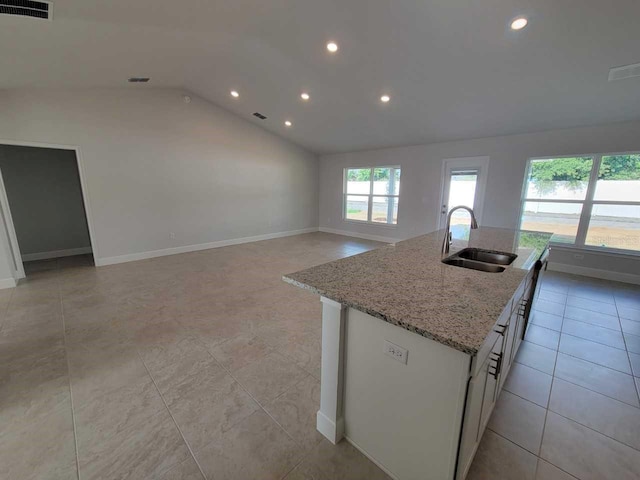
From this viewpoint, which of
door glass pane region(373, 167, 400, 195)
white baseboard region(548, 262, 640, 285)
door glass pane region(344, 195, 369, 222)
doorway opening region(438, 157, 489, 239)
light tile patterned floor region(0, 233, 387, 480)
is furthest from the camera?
door glass pane region(344, 195, 369, 222)

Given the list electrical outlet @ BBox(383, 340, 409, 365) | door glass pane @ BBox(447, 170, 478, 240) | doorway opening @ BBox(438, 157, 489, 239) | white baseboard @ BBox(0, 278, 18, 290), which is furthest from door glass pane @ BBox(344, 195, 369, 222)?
white baseboard @ BBox(0, 278, 18, 290)

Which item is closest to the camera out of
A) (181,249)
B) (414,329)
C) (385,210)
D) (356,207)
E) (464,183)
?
(414,329)

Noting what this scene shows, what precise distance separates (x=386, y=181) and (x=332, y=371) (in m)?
5.99

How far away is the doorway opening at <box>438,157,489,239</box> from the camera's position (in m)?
5.05

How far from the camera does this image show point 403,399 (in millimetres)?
1146

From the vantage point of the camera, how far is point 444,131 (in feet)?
16.1

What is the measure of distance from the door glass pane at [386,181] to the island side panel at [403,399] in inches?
225

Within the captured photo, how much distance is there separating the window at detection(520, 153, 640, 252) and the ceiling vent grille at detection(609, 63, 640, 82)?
1640mm

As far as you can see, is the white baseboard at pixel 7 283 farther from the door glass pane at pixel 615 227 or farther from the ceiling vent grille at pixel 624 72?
the door glass pane at pixel 615 227

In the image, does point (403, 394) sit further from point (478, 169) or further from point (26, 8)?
point (478, 169)

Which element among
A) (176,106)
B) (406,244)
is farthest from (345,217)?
(406,244)

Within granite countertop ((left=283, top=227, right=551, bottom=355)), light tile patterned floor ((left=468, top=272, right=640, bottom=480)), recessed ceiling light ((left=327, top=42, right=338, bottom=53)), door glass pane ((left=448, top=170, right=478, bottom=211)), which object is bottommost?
light tile patterned floor ((left=468, top=272, right=640, bottom=480))

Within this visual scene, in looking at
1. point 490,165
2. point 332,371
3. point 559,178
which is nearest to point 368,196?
point 490,165

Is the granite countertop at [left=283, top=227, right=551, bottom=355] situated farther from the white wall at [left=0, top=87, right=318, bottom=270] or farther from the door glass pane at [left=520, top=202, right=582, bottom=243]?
the white wall at [left=0, top=87, right=318, bottom=270]
